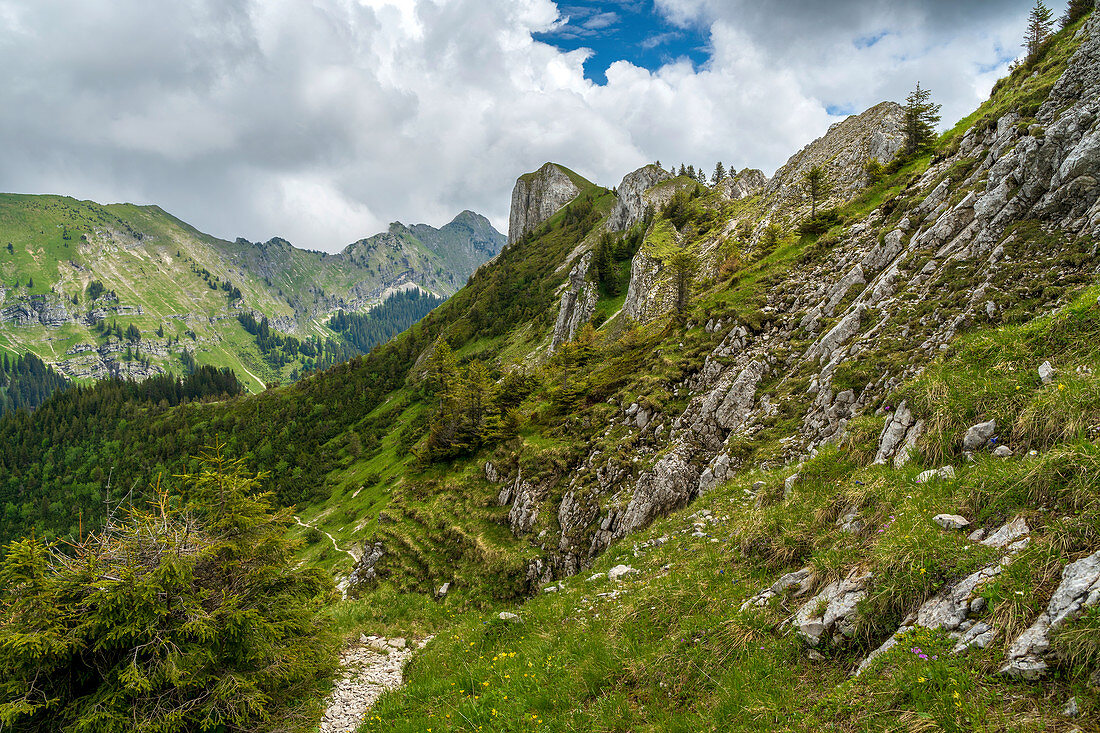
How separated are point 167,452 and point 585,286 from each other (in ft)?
544

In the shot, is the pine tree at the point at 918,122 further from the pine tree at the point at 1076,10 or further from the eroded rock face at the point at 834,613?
the eroded rock face at the point at 834,613

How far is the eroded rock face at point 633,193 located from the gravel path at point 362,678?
12111 cm

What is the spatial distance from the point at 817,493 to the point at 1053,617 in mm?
6179

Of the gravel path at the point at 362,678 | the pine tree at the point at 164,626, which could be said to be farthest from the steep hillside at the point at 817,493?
the pine tree at the point at 164,626

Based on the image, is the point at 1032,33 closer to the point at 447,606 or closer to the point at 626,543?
the point at 626,543

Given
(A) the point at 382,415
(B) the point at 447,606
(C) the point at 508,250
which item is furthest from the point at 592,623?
(C) the point at 508,250

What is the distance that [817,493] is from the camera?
10.6m

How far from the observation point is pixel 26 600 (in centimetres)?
864

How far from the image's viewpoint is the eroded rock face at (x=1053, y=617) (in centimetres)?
436

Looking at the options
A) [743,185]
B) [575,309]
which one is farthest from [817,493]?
[743,185]

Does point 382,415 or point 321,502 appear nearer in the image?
point 321,502

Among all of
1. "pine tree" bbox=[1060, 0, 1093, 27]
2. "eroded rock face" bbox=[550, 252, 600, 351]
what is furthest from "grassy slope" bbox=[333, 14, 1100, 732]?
"eroded rock face" bbox=[550, 252, 600, 351]

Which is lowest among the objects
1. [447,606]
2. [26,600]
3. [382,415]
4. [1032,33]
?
[447,606]

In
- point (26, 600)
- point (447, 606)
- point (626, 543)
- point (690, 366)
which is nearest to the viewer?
point (26, 600)
